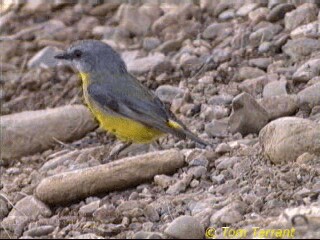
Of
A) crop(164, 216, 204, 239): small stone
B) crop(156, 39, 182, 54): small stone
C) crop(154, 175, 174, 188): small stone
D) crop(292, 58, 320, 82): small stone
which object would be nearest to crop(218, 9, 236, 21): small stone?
crop(156, 39, 182, 54): small stone

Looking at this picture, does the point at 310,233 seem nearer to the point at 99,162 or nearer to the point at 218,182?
the point at 218,182

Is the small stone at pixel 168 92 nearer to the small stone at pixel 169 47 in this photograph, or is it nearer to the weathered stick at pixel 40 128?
the weathered stick at pixel 40 128

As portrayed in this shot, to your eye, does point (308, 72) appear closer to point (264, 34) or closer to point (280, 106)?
point (280, 106)

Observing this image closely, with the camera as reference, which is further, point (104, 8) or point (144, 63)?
point (104, 8)

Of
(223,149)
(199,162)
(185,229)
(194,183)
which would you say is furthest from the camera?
(223,149)

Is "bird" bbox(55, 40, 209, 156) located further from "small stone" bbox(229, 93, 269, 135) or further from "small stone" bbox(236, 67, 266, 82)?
"small stone" bbox(236, 67, 266, 82)

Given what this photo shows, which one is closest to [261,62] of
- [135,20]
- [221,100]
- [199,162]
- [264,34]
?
[264,34]
